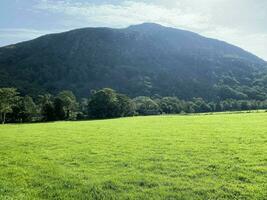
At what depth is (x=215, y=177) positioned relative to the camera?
1486cm

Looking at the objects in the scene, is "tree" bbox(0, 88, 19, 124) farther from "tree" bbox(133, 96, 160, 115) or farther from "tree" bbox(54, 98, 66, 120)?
"tree" bbox(133, 96, 160, 115)

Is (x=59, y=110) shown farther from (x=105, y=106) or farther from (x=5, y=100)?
(x=5, y=100)

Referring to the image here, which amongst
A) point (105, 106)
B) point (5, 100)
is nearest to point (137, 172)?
point (5, 100)

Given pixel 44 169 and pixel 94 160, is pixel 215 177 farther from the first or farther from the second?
pixel 44 169

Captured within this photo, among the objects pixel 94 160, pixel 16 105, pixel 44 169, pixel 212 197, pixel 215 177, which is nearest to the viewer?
pixel 212 197

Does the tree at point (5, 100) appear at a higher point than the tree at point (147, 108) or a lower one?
higher

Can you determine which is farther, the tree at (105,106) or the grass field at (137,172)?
the tree at (105,106)

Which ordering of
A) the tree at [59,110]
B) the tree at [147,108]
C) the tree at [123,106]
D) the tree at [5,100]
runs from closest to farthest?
the tree at [5,100] → the tree at [59,110] → the tree at [123,106] → the tree at [147,108]

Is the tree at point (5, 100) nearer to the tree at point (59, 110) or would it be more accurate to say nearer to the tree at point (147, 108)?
the tree at point (59, 110)

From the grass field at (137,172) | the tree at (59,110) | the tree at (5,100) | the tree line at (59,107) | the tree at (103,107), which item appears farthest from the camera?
the tree at (103,107)

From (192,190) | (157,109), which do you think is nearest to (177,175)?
(192,190)

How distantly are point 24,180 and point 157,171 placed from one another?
6941mm

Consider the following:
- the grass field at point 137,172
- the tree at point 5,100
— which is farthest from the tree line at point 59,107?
the grass field at point 137,172

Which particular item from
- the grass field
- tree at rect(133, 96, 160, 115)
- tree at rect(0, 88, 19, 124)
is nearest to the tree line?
tree at rect(0, 88, 19, 124)
